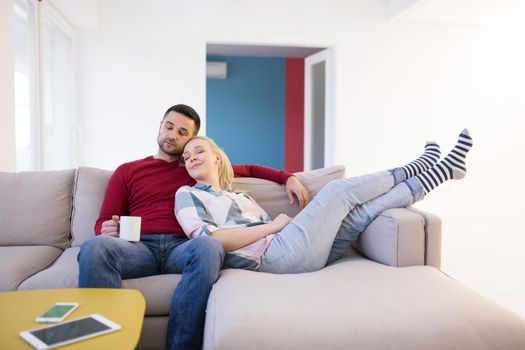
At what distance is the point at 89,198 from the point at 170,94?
3.02 metres

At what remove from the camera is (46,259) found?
2.00m

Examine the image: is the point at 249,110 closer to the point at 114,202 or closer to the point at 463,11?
the point at 463,11

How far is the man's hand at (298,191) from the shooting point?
220 cm

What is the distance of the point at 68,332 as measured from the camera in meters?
1.07

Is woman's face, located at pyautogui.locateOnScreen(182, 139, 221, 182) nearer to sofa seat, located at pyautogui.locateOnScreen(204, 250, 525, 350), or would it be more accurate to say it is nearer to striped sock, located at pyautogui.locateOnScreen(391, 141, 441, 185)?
sofa seat, located at pyautogui.locateOnScreen(204, 250, 525, 350)

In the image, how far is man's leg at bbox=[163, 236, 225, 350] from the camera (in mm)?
1510

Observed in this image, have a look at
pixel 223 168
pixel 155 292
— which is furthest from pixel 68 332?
pixel 223 168

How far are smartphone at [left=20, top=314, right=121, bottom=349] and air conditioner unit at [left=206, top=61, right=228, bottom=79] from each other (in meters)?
6.72

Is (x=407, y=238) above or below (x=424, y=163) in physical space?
below

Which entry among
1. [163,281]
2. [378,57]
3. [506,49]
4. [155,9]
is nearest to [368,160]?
[378,57]

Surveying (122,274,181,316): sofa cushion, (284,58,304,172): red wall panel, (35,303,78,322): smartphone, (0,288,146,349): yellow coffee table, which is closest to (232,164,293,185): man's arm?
(122,274,181,316): sofa cushion

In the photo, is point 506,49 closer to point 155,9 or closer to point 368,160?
point 368,160

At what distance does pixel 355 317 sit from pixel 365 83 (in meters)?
4.40

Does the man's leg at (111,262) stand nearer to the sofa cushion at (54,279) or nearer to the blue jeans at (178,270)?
the blue jeans at (178,270)
